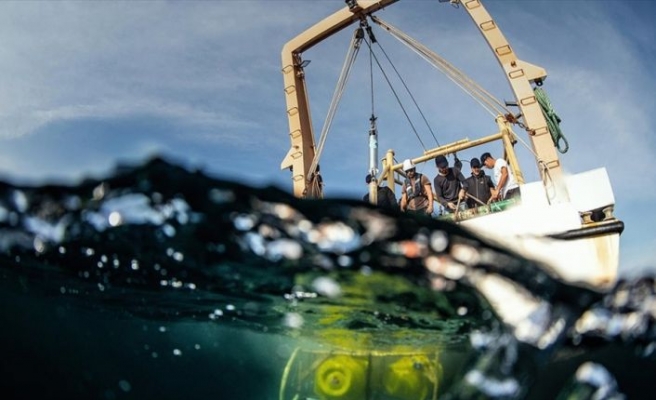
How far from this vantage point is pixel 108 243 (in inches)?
119

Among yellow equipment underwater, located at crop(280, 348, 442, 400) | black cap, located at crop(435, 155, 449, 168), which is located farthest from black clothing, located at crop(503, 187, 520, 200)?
yellow equipment underwater, located at crop(280, 348, 442, 400)

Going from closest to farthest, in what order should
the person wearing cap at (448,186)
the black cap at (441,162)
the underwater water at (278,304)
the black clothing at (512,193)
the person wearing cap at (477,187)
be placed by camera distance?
the underwater water at (278,304) < the black clothing at (512,193) < the person wearing cap at (477,187) < the person wearing cap at (448,186) < the black cap at (441,162)

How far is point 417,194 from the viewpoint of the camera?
8289mm

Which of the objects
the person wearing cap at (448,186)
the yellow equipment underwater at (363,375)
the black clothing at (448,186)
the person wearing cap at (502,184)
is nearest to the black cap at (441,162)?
the person wearing cap at (448,186)

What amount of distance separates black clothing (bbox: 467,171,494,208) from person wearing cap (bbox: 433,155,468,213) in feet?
0.34

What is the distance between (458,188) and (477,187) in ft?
1.13

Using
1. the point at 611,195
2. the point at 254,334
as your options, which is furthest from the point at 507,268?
the point at 611,195

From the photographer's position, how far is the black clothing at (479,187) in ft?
25.9

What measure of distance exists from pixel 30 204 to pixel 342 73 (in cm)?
899

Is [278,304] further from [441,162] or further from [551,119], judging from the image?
[551,119]

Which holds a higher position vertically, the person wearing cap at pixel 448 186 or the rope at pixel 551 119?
the rope at pixel 551 119

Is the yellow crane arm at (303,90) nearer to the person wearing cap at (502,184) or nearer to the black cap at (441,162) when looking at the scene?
the black cap at (441,162)

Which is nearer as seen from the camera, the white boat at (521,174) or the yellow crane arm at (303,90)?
the white boat at (521,174)

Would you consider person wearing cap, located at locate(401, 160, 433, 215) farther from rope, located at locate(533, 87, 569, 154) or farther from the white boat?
rope, located at locate(533, 87, 569, 154)
